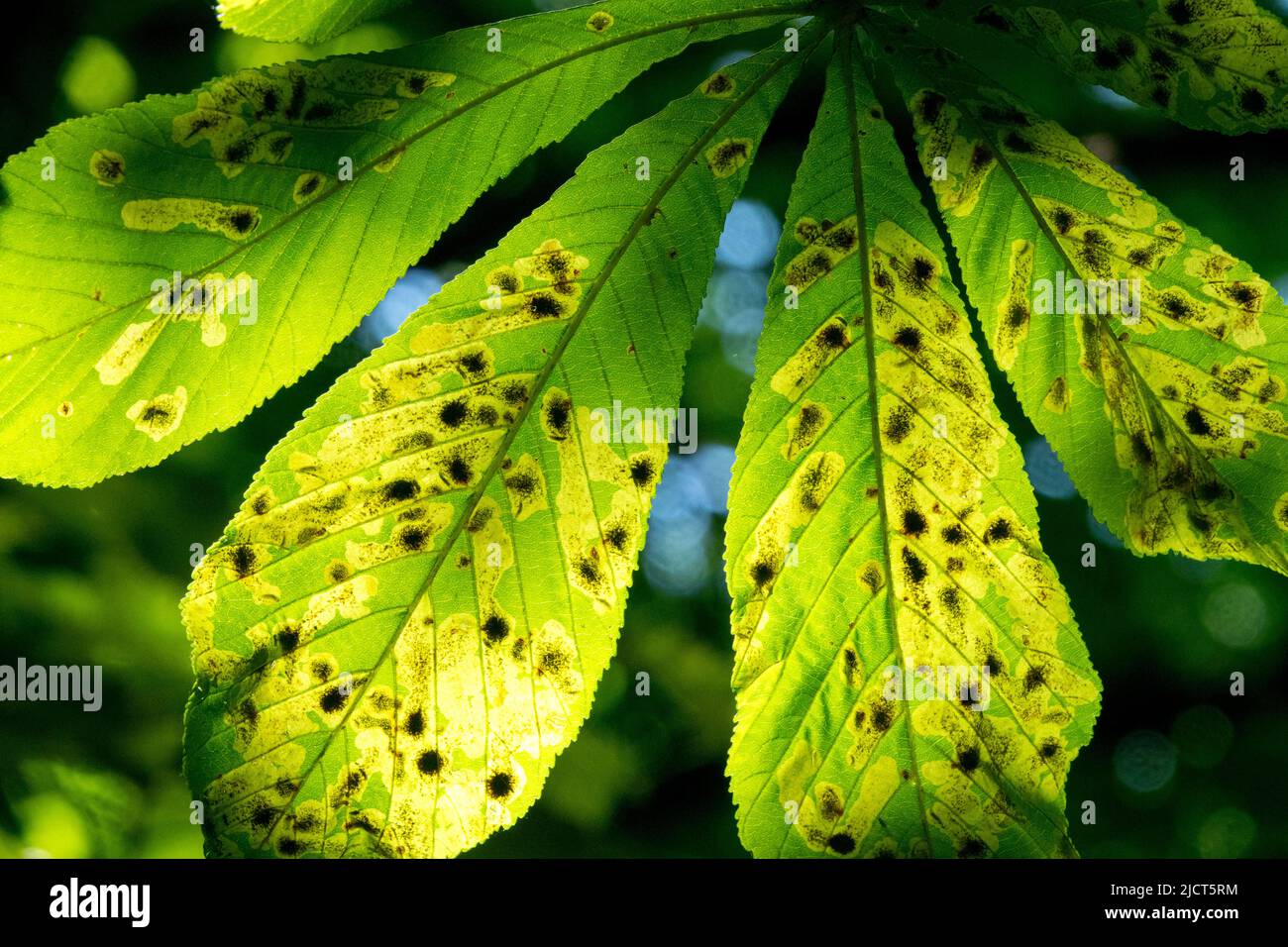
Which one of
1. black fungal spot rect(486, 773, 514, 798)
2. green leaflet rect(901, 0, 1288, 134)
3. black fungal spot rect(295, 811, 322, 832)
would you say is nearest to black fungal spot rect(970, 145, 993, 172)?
green leaflet rect(901, 0, 1288, 134)

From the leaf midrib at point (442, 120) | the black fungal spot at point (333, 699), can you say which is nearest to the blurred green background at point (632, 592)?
the leaf midrib at point (442, 120)

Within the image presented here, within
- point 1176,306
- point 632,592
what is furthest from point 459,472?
point 632,592

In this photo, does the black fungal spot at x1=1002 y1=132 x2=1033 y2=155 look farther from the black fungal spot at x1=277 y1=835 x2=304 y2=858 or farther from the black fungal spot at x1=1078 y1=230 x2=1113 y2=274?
the black fungal spot at x1=277 y1=835 x2=304 y2=858

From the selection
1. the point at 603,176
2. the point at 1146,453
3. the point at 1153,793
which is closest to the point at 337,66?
the point at 603,176

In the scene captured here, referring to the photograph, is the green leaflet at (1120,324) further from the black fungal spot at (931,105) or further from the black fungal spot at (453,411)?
the black fungal spot at (453,411)

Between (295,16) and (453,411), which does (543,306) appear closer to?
(453,411)

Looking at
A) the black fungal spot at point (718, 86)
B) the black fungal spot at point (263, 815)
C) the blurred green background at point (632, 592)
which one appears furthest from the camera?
the blurred green background at point (632, 592)
